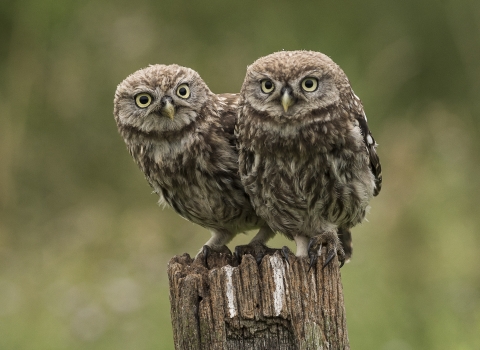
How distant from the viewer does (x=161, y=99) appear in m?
3.90

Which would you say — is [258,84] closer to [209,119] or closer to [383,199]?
[209,119]

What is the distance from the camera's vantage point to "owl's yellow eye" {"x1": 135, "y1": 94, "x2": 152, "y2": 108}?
12.9 feet

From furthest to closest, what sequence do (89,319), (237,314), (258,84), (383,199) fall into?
(383,199) < (89,319) < (258,84) < (237,314)

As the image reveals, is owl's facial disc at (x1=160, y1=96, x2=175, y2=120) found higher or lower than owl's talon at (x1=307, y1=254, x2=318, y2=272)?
higher

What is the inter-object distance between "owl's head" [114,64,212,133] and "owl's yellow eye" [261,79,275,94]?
50 cm

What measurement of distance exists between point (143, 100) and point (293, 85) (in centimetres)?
86

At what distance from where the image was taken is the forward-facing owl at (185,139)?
396cm

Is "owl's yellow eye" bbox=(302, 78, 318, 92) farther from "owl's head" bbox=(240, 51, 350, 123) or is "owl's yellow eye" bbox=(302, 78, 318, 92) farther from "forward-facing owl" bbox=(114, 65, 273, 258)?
"forward-facing owl" bbox=(114, 65, 273, 258)

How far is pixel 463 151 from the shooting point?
5.68m

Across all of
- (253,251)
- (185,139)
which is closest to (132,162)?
(185,139)

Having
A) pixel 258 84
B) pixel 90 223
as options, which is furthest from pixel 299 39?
pixel 258 84

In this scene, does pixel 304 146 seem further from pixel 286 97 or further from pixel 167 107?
pixel 167 107

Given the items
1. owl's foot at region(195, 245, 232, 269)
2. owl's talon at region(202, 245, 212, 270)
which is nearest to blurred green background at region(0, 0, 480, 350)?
owl's foot at region(195, 245, 232, 269)

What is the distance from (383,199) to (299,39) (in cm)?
202
